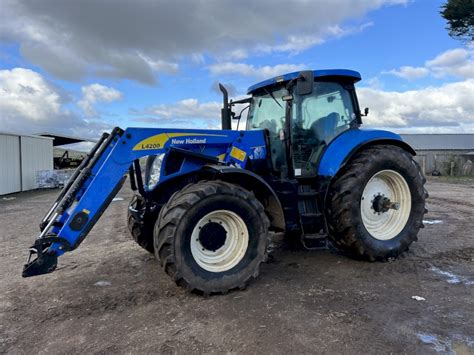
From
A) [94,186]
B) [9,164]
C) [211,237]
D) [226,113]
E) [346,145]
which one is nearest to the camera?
[94,186]

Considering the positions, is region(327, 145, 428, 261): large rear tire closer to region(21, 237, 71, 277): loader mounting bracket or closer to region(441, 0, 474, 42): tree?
region(21, 237, 71, 277): loader mounting bracket

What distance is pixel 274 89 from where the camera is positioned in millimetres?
5699

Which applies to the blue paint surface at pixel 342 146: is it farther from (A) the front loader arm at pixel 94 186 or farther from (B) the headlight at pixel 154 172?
(B) the headlight at pixel 154 172

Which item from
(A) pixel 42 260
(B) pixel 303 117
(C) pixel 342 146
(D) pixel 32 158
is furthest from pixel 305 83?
(D) pixel 32 158

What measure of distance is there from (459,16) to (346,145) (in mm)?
22664

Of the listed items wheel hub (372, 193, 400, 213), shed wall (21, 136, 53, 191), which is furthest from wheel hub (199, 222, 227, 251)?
shed wall (21, 136, 53, 191)

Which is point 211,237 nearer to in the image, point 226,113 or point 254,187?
point 254,187

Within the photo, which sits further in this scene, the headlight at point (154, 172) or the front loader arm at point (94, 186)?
the headlight at point (154, 172)

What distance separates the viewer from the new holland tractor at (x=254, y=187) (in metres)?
4.20

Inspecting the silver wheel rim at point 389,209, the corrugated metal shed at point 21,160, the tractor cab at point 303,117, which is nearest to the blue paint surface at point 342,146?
the tractor cab at point 303,117

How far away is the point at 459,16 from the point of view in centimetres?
2323

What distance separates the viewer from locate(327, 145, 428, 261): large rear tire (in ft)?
17.1

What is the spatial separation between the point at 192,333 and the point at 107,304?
1145 millimetres

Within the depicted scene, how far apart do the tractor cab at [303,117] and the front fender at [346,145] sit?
0.10 m
